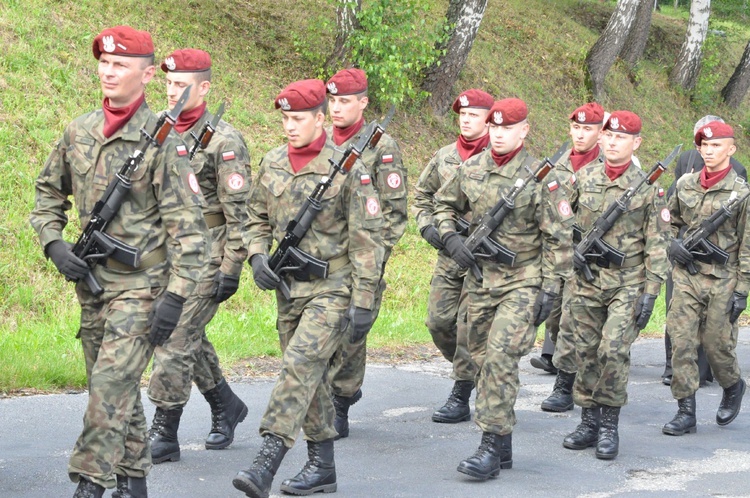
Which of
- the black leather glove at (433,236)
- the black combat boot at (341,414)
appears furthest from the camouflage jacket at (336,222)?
the black leather glove at (433,236)

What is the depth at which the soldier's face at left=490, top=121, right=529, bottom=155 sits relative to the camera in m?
7.06

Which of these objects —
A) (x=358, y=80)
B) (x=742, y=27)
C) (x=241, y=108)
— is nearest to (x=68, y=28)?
(x=241, y=108)

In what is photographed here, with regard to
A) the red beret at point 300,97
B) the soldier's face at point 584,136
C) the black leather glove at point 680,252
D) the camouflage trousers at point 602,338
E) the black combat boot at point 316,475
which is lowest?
the black combat boot at point 316,475

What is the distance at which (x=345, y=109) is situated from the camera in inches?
306

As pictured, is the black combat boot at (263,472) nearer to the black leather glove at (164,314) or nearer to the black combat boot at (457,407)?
the black leather glove at (164,314)

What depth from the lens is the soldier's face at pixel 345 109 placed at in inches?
305

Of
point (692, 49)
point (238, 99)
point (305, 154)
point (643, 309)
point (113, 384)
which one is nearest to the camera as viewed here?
point (113, 384)

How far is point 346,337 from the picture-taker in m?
6.23

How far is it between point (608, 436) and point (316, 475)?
7.45ft

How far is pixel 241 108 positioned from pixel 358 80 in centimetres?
770

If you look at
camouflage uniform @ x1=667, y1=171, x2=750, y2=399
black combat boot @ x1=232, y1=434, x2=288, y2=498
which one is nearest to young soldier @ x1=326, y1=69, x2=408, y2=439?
black combat boot @ x1=232, y1=434, x2=288, y2=498

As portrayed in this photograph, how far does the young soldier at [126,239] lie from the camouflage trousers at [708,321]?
4.48 m

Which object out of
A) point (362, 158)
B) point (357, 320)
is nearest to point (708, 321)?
point (362, 158)

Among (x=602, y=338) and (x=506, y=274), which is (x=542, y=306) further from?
(x=602, y=338)
